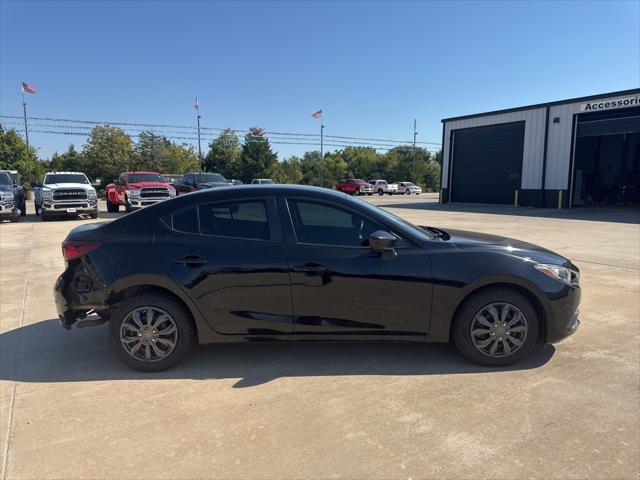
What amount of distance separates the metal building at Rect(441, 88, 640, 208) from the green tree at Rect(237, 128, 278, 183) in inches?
1265

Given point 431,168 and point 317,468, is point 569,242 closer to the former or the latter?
point 317,468

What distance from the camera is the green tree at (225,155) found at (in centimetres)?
6153

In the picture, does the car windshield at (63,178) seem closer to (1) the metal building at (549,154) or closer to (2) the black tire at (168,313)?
(2) the black tire at (168,313)

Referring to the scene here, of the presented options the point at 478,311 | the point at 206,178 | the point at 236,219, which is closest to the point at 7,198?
the point at 206,178

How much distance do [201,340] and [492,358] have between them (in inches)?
98.7

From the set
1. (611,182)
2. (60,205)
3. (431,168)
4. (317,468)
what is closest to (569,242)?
(317,468)

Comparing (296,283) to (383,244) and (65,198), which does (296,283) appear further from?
(65,198)

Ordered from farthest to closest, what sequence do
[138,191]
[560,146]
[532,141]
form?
1. [532,141]
2. [560,146]
3. [138,191]

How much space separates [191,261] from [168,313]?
0.48 m

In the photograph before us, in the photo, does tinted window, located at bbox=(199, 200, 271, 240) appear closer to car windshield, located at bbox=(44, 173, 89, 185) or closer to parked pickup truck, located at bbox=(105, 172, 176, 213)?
parked pickup truck, located at bbox=(105, 172, 176, 213)

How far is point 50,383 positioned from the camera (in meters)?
3.60

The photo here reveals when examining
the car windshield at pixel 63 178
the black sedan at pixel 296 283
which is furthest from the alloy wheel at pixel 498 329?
the car windshield at pixel 63 178

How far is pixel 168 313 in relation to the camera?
372 centimetres

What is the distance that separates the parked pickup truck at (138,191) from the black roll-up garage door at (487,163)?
20379mm
